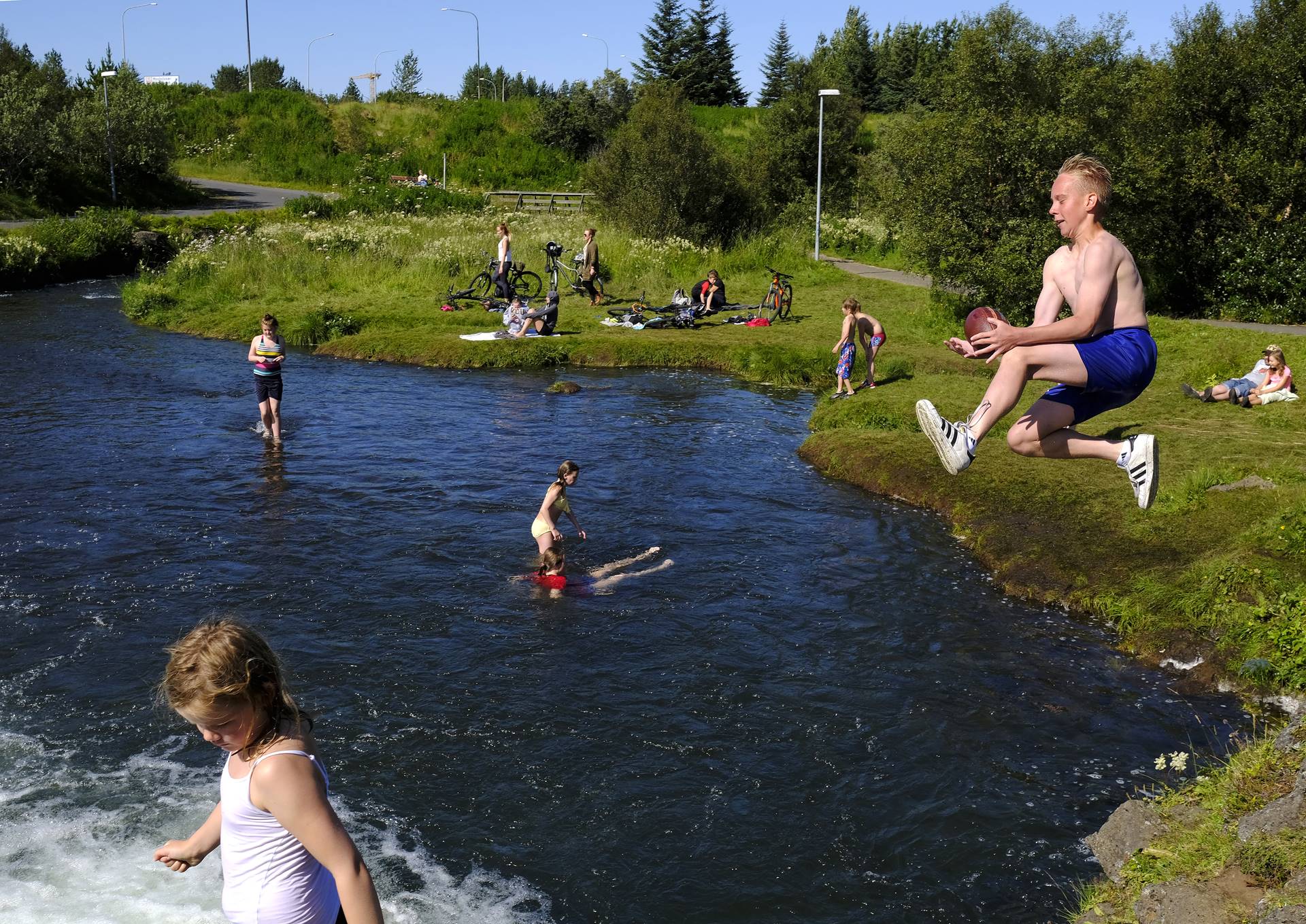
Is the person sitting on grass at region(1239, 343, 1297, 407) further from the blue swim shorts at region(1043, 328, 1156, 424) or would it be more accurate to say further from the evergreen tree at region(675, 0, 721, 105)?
the evergreen tree at region(675, 0, 721, 105)

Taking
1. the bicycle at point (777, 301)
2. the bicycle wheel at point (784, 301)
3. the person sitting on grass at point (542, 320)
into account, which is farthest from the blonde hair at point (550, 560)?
the bicycle wheel at point (784, 301)

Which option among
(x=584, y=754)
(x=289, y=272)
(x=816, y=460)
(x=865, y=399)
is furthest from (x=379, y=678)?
(x=289, y=272)

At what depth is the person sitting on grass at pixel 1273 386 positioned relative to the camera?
1805 centimetres

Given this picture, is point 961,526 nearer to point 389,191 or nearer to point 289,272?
point 289,272

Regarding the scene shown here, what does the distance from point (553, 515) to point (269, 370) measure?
289 inches

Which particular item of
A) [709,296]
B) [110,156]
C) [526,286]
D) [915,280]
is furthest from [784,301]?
[110,156]

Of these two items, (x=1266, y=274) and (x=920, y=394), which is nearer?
(x=920, y=394)

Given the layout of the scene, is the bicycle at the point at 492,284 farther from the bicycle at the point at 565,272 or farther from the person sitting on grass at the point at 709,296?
the person sitting on grass at the point at 709,296

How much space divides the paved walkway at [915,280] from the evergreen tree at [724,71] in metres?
43.3

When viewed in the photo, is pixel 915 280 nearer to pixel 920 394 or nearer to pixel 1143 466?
pixel 920 394

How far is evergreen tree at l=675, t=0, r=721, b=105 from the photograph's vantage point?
7956 centimetres

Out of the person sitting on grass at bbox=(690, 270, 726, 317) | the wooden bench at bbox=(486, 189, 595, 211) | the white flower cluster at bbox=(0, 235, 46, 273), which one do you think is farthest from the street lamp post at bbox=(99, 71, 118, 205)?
the person sitting on grass at bbox=(690, 270, 726, 317)

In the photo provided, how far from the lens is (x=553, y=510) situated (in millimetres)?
12656

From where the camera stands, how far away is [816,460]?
699 inches
